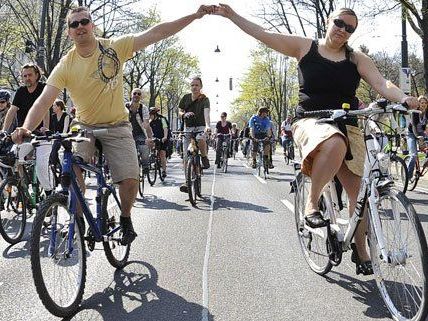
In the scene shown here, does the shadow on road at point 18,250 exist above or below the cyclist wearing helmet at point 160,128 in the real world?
below

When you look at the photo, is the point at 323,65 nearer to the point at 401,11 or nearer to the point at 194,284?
the point at 194,284

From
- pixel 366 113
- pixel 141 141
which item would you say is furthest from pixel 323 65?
pixel 141 141

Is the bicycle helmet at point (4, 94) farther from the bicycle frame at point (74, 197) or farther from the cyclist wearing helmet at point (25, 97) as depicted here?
the bicycle frame at point (74, 197)

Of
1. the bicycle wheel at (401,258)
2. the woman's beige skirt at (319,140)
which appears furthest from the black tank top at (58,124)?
the bicycle wheel at (401,258)

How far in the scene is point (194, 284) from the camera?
417 cm

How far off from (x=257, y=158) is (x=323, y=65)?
12036 millimetres

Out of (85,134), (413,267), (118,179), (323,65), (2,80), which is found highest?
(2,80)

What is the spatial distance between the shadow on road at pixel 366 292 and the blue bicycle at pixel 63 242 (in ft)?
6.34

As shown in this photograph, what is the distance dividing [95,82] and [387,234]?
8.04 ft

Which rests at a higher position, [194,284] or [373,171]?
[373,171]

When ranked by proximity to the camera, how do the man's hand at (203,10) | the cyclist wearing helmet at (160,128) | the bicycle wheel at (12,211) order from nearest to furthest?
the man's hand at (203,10) < the bicycle wheel at (12,211) < the cyclist wearing helmet at (160,128)

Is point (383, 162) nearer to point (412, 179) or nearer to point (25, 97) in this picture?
point (25, 97)

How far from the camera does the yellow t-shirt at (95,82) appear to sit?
4133 mm

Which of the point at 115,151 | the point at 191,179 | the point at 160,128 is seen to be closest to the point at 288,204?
the point at 191,179
